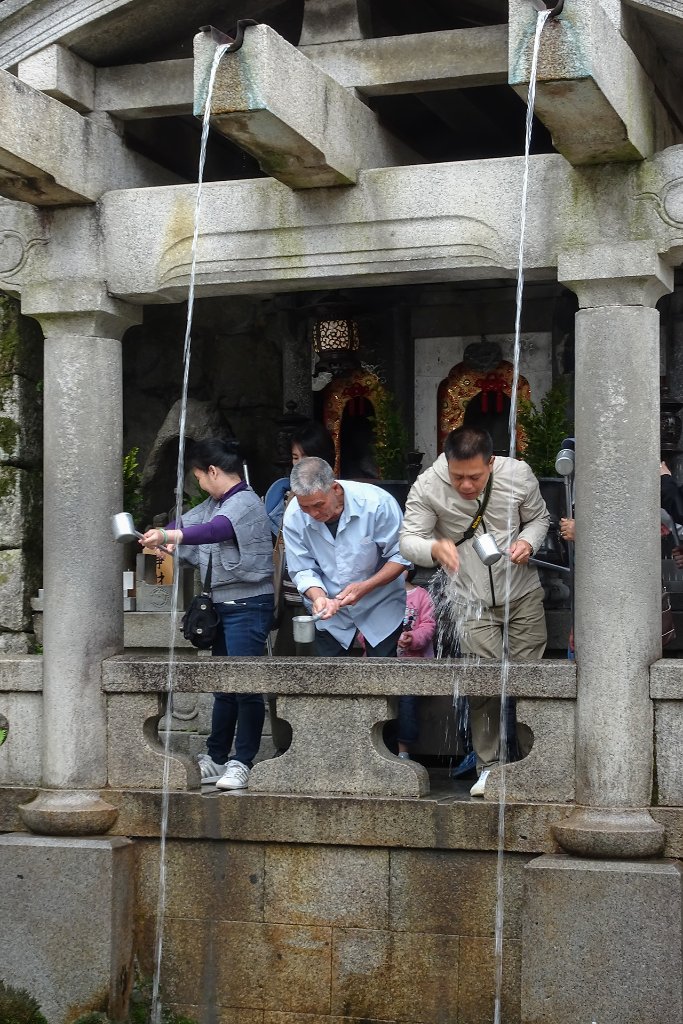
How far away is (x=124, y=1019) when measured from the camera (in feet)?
22.9

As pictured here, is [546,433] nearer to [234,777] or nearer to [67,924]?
[234,777]

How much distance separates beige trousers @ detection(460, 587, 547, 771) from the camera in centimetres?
699

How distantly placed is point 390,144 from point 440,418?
3.02 m

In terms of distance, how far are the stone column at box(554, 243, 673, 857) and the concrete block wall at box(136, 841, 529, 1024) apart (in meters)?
0.56

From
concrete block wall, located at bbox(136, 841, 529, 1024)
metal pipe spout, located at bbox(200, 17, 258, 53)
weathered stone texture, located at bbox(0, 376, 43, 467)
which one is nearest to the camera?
metal pipe spout, located at bbox(200, 17, 258, 53)

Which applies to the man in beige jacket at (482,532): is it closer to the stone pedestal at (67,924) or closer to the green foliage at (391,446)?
the stone pedestal at (67,924)

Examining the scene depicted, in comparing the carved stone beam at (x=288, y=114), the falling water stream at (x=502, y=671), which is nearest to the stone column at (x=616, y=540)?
the falling water stream at (x=502, y=671)

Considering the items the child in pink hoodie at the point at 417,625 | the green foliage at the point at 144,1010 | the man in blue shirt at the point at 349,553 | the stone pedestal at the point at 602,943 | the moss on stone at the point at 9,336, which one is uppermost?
the moss on stone at the point at 9,336

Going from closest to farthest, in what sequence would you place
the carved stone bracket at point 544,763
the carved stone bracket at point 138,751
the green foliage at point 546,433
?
the carved stone bracket at point 544,763 → the carved stone bracket at point 138,751 → the green foliage at point 546,433

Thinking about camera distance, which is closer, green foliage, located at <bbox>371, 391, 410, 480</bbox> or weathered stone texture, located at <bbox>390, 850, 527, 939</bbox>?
weathered stone texture, located at <bbox>390, 850, 527, 939</bbox>

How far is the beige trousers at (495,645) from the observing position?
22.9 feet

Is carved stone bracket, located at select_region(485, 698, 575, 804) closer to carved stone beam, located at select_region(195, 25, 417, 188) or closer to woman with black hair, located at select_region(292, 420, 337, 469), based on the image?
woman with black hair, located at select_region(292, 420, 337, 469)

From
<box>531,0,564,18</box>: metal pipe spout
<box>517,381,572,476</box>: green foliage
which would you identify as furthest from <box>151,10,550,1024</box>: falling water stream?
<box>517,381,572,476</box>: green foliage

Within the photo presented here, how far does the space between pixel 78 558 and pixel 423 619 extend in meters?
1.91
